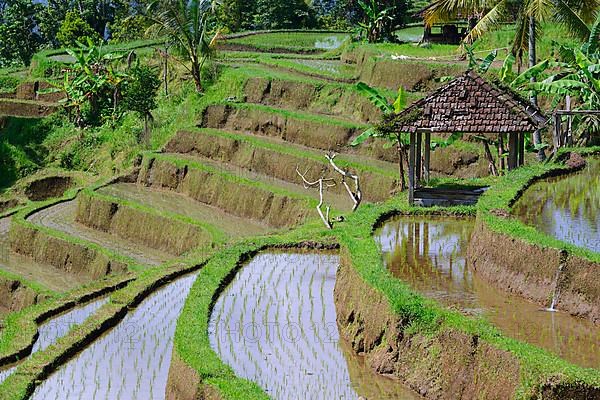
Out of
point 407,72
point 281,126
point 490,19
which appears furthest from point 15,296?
point 407,72

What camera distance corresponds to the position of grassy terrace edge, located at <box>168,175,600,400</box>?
28.0 feet

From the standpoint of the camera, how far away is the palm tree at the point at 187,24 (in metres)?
30.7

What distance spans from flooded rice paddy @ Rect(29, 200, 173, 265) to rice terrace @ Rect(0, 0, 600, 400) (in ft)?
0.33

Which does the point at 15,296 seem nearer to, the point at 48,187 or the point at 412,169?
the point at 412,169

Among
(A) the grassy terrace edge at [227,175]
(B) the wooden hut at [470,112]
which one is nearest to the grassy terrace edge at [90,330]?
(B) the wooden hut at [470,112]

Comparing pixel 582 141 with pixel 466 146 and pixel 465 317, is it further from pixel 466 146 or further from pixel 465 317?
pixel 465 317

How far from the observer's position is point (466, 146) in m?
22.5

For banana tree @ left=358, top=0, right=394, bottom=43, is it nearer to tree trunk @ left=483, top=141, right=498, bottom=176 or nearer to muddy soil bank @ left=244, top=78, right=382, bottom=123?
muddy soil bank @ left=244, top=78, right=382, bottom=123

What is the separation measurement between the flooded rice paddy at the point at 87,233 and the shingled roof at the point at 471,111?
23.8ft

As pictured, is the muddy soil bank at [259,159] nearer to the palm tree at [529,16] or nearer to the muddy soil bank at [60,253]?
the palm tree at [529,16]

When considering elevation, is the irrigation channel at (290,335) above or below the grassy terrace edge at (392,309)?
below

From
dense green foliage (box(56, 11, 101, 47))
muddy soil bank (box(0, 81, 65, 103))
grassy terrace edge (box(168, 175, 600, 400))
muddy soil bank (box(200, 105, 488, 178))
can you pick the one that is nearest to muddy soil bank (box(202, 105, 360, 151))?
muddy soil bank (box(200, 105, 488, 178))

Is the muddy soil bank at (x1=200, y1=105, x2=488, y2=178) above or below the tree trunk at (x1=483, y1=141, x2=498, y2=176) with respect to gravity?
below

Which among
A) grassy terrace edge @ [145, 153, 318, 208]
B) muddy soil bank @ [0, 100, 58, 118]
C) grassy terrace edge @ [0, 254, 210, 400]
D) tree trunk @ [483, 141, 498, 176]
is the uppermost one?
tree trunk @ [483, 141, 498, 176]
